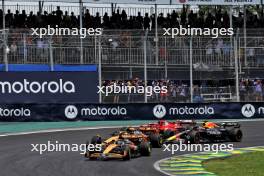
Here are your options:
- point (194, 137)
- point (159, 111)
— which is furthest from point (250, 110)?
point (194, 137)

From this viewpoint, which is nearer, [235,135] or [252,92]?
[235,135]

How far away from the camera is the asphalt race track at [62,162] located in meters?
12.3

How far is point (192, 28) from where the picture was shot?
88.9 ft

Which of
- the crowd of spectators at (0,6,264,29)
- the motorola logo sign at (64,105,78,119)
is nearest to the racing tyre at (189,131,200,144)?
the motorola logo sign at (64,105,78,119)

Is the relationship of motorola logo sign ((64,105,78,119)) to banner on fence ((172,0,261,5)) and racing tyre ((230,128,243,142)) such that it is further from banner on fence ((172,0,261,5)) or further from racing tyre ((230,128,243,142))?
banner on fence ((172,0,261,5))

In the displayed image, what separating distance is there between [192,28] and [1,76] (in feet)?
28.3

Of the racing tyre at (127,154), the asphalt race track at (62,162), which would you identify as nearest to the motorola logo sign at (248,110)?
the asphalt race track at (62,162)

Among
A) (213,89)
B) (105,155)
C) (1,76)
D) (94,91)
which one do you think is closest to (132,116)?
(94,91)

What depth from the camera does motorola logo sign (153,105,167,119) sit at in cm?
2322

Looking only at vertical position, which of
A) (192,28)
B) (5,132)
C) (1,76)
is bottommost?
(5,132)

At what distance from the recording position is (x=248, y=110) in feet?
77.2

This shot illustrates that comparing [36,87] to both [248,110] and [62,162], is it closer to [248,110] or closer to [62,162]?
[248,110]

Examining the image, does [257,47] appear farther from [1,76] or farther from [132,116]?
[1,76]

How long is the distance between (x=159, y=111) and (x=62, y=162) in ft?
31.1
